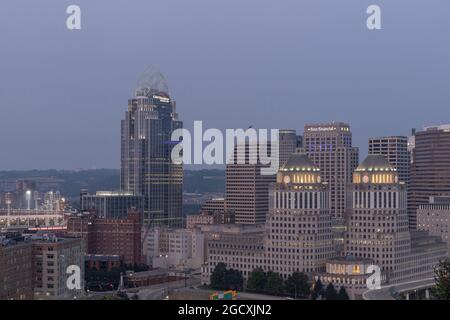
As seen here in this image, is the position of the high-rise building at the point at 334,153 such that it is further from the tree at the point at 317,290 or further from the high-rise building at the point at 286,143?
the tree at the point at 317,290

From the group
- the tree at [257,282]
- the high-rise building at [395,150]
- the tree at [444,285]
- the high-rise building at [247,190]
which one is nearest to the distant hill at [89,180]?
the high-rise building at [247,190]

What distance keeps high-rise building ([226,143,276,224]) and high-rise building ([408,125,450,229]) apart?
5489 mm

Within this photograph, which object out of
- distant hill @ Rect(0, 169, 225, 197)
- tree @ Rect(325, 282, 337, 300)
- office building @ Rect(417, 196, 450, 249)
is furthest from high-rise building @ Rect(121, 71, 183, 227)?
tree @ Rect(325, 282, 337, 300)

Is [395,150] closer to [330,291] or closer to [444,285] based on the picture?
[330,291]

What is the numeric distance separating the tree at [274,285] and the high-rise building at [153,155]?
44.4ft

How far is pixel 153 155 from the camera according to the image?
31281 millimetres

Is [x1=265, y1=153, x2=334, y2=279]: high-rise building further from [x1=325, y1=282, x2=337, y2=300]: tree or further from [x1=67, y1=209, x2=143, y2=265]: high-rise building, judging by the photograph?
[x1=67, y1=209, x2=143, y2=265]: high-rise building

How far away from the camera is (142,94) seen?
102ft

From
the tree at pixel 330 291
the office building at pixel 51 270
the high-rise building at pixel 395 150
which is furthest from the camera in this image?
the high-rise building at pixel 395 150

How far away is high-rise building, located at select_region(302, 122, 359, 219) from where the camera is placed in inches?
1034

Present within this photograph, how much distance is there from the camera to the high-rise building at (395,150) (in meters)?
29.0
